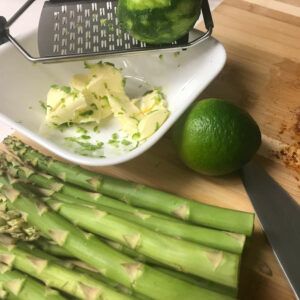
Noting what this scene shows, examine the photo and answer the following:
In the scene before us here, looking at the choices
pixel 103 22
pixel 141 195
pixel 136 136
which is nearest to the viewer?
pixel 141 195

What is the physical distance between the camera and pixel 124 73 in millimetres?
1104

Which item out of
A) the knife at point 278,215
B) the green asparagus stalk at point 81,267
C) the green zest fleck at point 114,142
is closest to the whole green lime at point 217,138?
the knife at point 278,215

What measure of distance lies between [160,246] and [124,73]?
1.70ft

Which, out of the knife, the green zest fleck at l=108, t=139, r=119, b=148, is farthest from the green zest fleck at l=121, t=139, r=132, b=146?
the knife

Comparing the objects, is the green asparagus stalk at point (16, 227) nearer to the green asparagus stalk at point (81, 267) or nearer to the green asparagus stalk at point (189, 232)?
the green asparagus stalk at point (81, 267)

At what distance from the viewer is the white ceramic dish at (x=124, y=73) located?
949 mm

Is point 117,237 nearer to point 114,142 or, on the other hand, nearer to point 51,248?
point 51,248

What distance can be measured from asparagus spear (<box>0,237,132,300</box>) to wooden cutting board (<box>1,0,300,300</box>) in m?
0.23

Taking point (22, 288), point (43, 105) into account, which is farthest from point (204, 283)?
point (43, 105)

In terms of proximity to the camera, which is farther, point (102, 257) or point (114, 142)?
point (114, 142)

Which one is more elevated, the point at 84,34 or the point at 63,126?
the point at 84,34

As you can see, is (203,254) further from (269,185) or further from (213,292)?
(269,185)

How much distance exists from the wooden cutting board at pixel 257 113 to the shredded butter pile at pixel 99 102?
0.26 ft

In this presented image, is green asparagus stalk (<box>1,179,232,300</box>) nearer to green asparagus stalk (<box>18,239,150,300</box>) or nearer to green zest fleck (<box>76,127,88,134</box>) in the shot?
green asparagus stalk (<box>18,239,150,300</box>)
